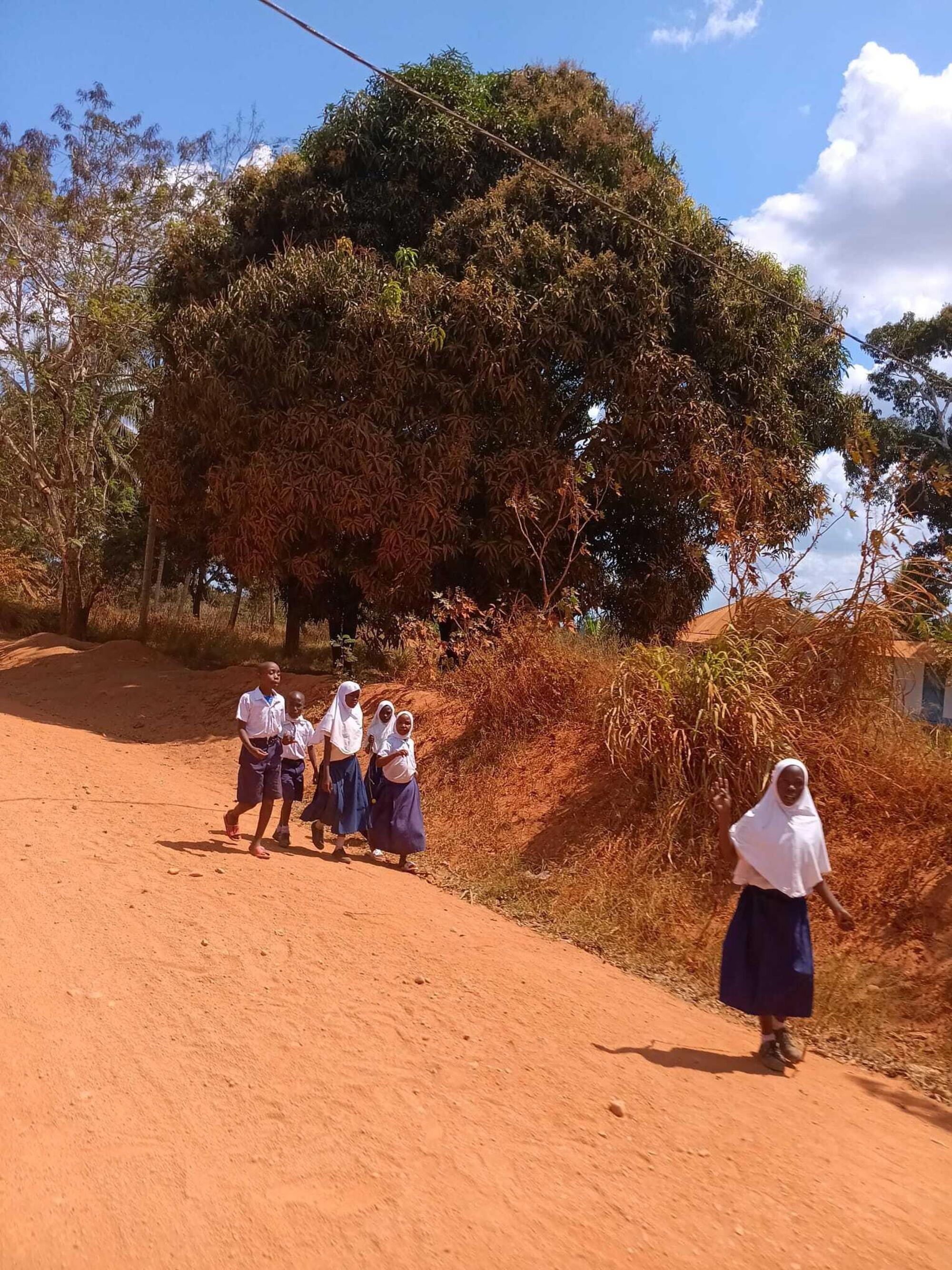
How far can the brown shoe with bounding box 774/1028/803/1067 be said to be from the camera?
5.70 meters

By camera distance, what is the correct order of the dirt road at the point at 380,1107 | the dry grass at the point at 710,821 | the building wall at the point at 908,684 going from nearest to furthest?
the dirt road at the point at 380,1107
the dry grass at the point at 710,821
the building wall at the point at 908,684

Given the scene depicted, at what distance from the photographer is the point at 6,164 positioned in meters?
22.6

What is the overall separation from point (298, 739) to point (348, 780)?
25.5 inches

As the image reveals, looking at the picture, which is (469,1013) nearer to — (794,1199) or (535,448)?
(794,1199)

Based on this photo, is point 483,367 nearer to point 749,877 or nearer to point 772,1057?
point 749,877

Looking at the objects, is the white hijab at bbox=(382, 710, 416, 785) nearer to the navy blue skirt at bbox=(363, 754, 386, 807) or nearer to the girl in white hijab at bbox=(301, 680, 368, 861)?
the navy blue skirt at bbox=(363, 754, 386, 807)

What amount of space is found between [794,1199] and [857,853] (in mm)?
4552

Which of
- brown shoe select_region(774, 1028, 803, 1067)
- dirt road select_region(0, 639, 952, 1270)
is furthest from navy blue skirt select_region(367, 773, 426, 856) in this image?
brown shoe select_region(774, 1028, 803, 1067)

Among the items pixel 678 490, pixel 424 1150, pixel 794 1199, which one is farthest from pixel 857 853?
pixel 678 490

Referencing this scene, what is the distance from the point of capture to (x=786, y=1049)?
5.72 meters

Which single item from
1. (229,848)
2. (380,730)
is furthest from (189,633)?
(229,848)

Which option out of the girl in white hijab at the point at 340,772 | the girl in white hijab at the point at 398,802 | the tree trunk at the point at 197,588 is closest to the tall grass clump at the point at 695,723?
the girl in white hijab at the point at 398,802

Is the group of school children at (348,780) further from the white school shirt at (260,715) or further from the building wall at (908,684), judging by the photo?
the building wall at (908,684)

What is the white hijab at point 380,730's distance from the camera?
30.1ft
